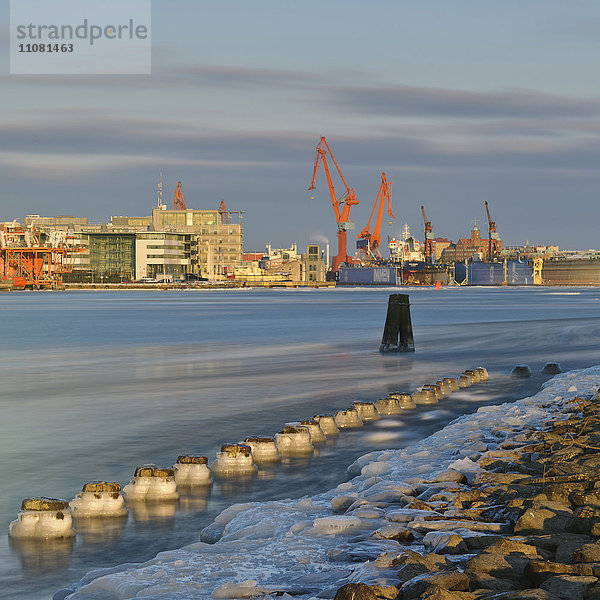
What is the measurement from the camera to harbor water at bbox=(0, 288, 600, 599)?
7.99 m

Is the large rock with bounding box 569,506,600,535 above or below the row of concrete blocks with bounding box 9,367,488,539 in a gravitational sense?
above

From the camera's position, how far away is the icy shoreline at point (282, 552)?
5.89 metres

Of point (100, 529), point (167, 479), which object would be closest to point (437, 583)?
point (100, 529)

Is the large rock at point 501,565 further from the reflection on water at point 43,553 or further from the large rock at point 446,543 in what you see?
the reflection on water at point 43,553

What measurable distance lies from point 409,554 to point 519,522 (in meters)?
1.09

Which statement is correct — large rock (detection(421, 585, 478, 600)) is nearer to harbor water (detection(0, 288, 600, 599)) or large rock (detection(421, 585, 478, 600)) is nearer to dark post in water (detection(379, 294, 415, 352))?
harbor water (detection(0, 288, 600, 599))

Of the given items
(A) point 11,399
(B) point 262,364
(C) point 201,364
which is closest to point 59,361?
(C) point 201,364

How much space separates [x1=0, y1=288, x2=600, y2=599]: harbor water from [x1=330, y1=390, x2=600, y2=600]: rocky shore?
5.68 feet

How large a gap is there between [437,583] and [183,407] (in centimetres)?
1174

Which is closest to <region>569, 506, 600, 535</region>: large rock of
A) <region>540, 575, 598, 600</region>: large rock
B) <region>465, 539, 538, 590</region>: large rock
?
<region>465, 539, 538, 590</region>: large rock

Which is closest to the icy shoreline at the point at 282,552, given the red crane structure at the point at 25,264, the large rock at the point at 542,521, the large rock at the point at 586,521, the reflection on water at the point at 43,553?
the reflection on water at the point at 43,553

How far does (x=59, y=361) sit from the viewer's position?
28656 millimetres

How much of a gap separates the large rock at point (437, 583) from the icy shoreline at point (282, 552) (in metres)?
0.31

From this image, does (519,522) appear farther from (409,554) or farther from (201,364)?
(201,364)
